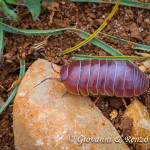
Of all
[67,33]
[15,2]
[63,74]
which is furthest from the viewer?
[67,33]

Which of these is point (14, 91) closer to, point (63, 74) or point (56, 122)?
point (63, 74)

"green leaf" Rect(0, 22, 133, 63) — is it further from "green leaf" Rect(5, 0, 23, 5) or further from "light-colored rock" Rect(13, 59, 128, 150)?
"light-colored rock" Rect(13, 59, 128, 150)

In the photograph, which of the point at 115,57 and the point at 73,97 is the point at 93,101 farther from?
the point at 115,57

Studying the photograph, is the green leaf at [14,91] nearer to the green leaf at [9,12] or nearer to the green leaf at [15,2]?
the green leaf at [9,12]

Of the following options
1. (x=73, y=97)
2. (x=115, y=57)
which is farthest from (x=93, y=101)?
(x=115, y=57)

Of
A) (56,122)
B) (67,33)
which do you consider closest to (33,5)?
(67,33)

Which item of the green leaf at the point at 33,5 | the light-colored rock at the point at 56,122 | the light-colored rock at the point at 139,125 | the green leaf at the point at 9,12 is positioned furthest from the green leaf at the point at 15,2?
the light-colored rock at the point at 139,125

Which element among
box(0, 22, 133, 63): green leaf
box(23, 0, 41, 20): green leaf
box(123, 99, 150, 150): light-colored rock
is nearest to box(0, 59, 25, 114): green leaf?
box(0, 22, 133, 63): green leaf

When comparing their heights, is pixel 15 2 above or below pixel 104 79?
above
